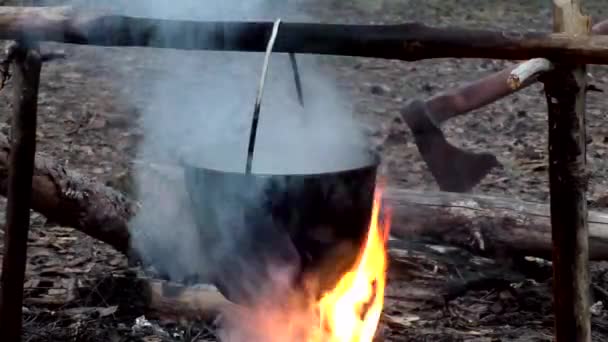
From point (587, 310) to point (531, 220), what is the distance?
1.23m

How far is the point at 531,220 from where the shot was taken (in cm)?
399

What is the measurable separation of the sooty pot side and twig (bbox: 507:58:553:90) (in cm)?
51

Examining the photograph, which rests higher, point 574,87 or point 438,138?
point 574,87

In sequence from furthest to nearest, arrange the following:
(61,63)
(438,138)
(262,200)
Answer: (61,63) < (438,138) < (262,200)

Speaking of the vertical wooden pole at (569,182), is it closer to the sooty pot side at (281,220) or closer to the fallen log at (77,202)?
the sooty pot side at (281,220)

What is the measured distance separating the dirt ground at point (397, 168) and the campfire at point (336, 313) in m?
0.30

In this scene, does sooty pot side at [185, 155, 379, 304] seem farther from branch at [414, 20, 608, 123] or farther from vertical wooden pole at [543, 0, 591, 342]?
branch at [414, 20, 608, 123]

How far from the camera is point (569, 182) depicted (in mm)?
2707

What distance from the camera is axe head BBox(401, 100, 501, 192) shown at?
4980 millimetres

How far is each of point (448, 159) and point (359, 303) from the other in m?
1.92

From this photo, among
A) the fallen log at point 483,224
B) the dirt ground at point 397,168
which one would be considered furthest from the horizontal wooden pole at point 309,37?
the fallen log at point 483,224

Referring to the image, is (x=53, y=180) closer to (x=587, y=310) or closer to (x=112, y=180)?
(x=112, y=180)

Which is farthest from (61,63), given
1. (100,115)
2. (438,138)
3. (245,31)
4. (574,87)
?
(574,87)

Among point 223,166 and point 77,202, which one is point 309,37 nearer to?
point 223,166
